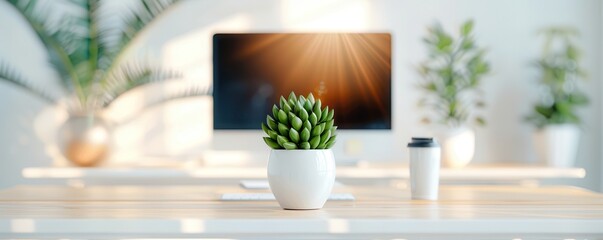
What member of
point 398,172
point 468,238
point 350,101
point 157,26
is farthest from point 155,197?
point 157,26

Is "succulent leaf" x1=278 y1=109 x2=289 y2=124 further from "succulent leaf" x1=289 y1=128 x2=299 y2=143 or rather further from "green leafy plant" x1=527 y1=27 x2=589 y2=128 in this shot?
"green leafy plant" x1=527 y1=27 x2=589 y2=128

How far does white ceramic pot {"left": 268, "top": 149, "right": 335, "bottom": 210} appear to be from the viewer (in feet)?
5.67

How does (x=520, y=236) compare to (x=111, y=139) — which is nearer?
(x=520, y=236)

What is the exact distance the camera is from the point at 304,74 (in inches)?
172

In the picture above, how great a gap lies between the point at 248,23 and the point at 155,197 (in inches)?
105

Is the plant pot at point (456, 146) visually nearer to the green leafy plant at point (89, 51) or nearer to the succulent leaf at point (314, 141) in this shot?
the green leafy plant at point (89, 51)

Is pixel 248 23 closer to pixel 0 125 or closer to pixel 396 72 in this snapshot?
pixel 396 72

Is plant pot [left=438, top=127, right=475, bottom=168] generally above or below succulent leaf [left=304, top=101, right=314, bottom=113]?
below

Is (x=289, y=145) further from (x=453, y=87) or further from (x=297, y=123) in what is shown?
(x=453, y=87)

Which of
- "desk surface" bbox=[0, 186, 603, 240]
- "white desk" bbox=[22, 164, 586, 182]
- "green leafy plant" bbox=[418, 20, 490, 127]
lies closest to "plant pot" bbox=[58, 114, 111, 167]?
"white desk" bbox=[22, 164, 586, 182]

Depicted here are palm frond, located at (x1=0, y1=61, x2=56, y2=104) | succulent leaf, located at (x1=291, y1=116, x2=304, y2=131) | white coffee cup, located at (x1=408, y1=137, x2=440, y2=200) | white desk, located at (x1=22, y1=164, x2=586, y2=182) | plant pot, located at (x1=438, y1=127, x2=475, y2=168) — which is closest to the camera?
succulent leaf, located at (x1=291, y1=116, x2=304, y2=131)

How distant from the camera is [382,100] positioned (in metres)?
4.38

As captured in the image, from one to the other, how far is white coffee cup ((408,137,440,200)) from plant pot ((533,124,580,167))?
8.36 ft

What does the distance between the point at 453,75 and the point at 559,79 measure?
572 mm
